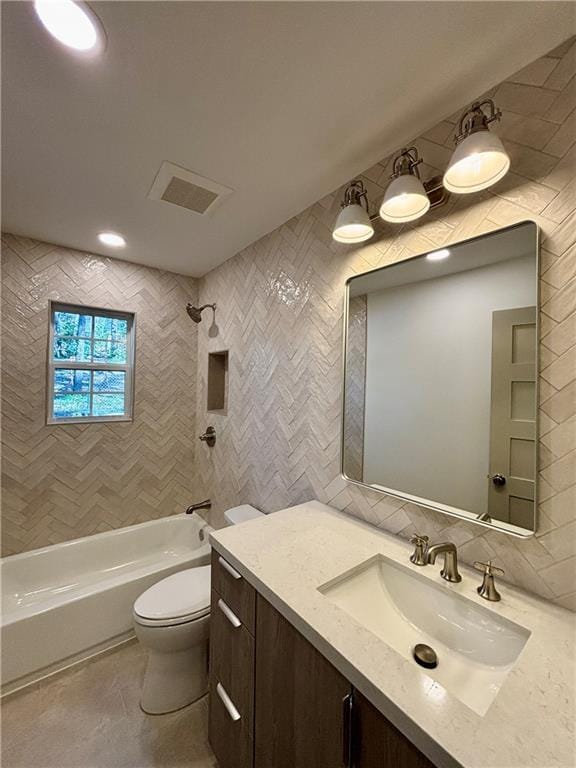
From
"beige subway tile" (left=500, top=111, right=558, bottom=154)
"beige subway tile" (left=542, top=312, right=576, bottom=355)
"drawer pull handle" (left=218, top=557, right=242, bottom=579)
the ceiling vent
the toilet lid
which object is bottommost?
the toilet lid

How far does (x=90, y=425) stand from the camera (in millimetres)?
2438

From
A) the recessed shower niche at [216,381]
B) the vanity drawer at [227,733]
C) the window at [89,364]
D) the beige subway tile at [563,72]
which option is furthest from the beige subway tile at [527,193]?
the window at [89,364]

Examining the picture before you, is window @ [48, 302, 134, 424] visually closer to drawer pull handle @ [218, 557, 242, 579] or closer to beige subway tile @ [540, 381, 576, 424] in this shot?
drawer pull handle @ [218, 557, 242, 579]

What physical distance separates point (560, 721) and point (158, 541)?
276cm

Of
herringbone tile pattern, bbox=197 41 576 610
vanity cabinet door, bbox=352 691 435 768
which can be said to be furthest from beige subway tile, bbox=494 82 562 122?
vanity cabinet door, bbox=352 691 435 768

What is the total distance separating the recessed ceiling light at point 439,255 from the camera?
1.15 m

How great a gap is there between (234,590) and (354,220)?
149 centimetres

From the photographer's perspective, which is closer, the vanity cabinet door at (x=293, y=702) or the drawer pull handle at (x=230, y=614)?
the vanity cabinet door at (x=293, y=702)

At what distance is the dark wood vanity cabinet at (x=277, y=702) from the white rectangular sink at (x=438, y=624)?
153mm

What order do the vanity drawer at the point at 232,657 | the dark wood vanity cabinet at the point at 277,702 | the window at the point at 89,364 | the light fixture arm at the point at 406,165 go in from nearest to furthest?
1. the dark wood vanity cabinet at the point at 277,702
2. the vanity drawer at the point at 232,657
3. the light fixture arm at the point at 406,165
4. the window at the point at 89,364

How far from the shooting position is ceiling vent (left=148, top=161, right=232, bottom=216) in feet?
4.84

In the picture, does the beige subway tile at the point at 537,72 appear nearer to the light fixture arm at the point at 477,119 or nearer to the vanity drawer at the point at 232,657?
the light fixture arm at the point at 477,119

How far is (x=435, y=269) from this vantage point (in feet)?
3.93

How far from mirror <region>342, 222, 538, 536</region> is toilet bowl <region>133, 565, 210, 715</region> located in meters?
1.04
